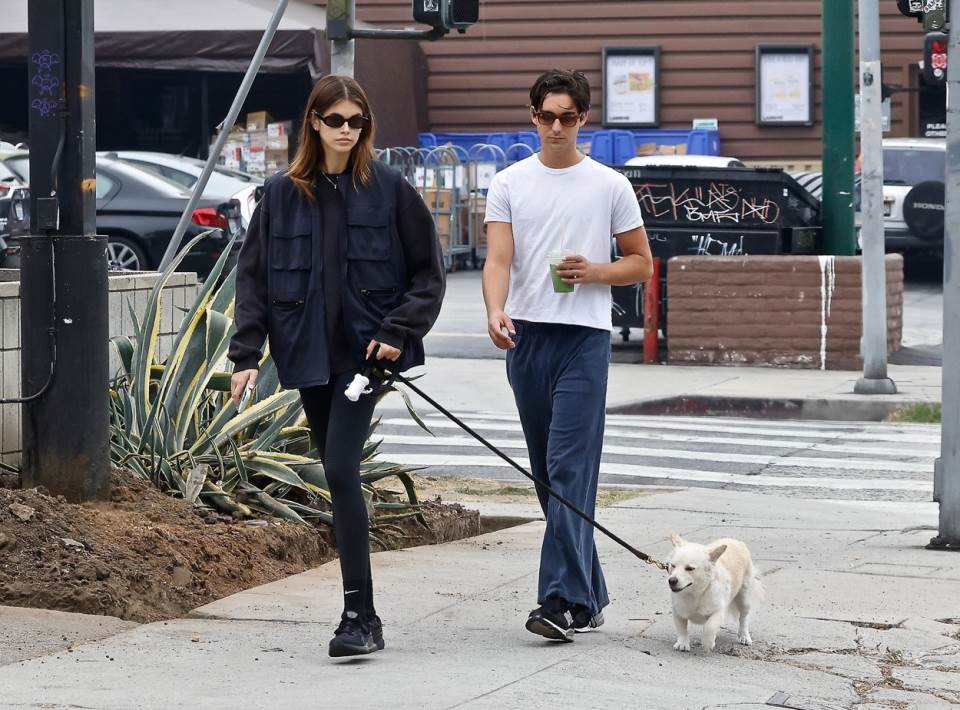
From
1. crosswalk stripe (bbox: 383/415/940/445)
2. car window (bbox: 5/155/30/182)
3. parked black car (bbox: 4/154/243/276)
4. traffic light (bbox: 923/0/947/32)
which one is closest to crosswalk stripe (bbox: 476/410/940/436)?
crosswalk stripe (bbox: 383/415/940/445)

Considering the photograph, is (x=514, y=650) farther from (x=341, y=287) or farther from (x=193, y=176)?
(x=193, y=176)

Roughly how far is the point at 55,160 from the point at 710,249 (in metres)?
10.9

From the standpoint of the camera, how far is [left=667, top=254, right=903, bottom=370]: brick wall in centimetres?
1534

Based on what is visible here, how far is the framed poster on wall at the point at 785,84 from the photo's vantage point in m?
28.5

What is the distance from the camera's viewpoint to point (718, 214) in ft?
54.2

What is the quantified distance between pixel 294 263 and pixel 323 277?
100 mm

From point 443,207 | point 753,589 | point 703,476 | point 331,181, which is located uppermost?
point 443,207

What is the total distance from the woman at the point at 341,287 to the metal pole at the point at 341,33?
3.94m

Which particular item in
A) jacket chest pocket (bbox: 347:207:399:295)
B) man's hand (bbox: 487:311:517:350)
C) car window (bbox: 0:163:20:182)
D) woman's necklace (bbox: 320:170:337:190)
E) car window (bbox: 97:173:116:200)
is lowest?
man's hand (bbox: 487:311:517:350)

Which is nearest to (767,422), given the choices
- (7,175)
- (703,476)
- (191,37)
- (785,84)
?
(703,476)

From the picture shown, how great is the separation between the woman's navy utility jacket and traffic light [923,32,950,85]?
1063 cm

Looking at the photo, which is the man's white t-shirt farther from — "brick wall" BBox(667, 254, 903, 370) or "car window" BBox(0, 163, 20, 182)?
"car window" BBox(0, 163, 20, 182)

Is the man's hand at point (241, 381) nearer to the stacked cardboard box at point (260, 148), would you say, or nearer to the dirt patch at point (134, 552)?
the dirt patch at point (134, 552)

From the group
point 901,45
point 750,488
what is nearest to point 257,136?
point 901,45
